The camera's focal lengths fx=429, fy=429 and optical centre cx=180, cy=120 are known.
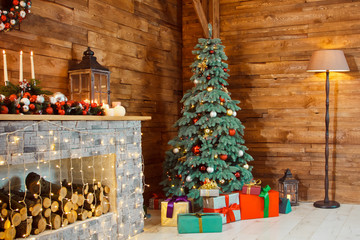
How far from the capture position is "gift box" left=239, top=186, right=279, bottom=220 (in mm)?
4719

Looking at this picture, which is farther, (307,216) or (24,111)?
(307,216)

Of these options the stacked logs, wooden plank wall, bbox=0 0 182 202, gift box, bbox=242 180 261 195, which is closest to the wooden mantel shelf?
the stacked logs

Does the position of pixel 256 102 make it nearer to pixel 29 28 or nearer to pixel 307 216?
pixel 307 216

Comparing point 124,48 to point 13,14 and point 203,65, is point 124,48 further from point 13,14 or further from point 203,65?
point 13,14

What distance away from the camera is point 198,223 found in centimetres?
412

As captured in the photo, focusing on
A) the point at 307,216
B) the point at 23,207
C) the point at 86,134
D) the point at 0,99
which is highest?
the point at 0,99

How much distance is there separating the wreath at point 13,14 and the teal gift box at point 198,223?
7.52 ft

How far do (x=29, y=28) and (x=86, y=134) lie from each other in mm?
1075

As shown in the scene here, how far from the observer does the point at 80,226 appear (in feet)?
11.4

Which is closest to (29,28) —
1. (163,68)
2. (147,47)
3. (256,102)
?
(147,47)

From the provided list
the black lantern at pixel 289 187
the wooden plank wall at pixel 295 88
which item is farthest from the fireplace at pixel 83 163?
the wooden plank wall at pixel 295 88

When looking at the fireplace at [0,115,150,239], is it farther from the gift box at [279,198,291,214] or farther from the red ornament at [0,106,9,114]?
the gift box at [279,198,291,214]

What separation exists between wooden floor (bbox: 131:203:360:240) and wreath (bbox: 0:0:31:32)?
2.15m

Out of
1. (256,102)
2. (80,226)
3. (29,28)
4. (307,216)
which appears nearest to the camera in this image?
(80,226)
